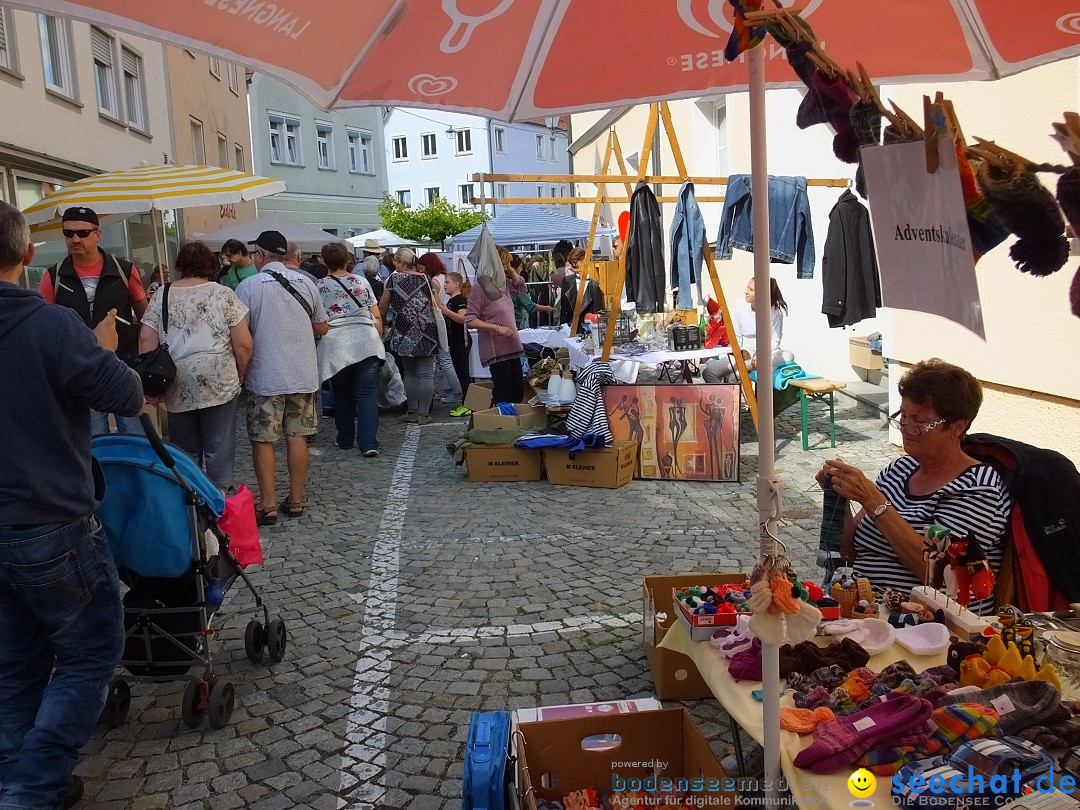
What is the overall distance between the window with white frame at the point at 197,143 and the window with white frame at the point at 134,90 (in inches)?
138

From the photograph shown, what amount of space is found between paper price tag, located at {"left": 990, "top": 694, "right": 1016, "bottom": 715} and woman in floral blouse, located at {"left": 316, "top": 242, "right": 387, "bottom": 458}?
6.90 meters

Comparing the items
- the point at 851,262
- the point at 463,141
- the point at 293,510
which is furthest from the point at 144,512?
the point at 463,141

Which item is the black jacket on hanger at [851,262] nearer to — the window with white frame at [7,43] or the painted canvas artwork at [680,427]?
the painted canvas artwork at [680,427]

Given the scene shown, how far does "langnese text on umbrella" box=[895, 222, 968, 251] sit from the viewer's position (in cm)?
187

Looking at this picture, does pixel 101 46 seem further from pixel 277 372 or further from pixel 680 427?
pixel 680 427

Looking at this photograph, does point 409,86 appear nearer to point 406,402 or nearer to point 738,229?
point 738,229

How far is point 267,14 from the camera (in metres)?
2.45

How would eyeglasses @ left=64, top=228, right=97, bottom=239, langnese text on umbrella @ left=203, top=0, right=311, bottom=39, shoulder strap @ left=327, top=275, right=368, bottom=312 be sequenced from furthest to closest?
shoulder strap @ left=327, top=275, right=368, bottom=312
eyeglasses @ left=64, top=228, right=97, bottom=239
langnese text on umbrella @ left=203, top=0, right=311, bottom=39

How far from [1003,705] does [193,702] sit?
9.80 feet

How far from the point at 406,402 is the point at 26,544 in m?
8.30

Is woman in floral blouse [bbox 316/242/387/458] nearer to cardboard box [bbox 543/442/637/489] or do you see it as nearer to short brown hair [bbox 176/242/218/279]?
cardboard box [bbox 543/442/637/489]

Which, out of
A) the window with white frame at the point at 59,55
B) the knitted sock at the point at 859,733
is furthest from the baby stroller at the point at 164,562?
the window with white frame at the point at 59,55

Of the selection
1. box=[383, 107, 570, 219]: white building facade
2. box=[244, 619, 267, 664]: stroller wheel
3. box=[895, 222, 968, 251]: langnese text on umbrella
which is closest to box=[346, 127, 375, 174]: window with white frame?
box=[383, 107, 570, 219]: white building facade

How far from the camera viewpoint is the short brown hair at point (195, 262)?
18.1 ft
